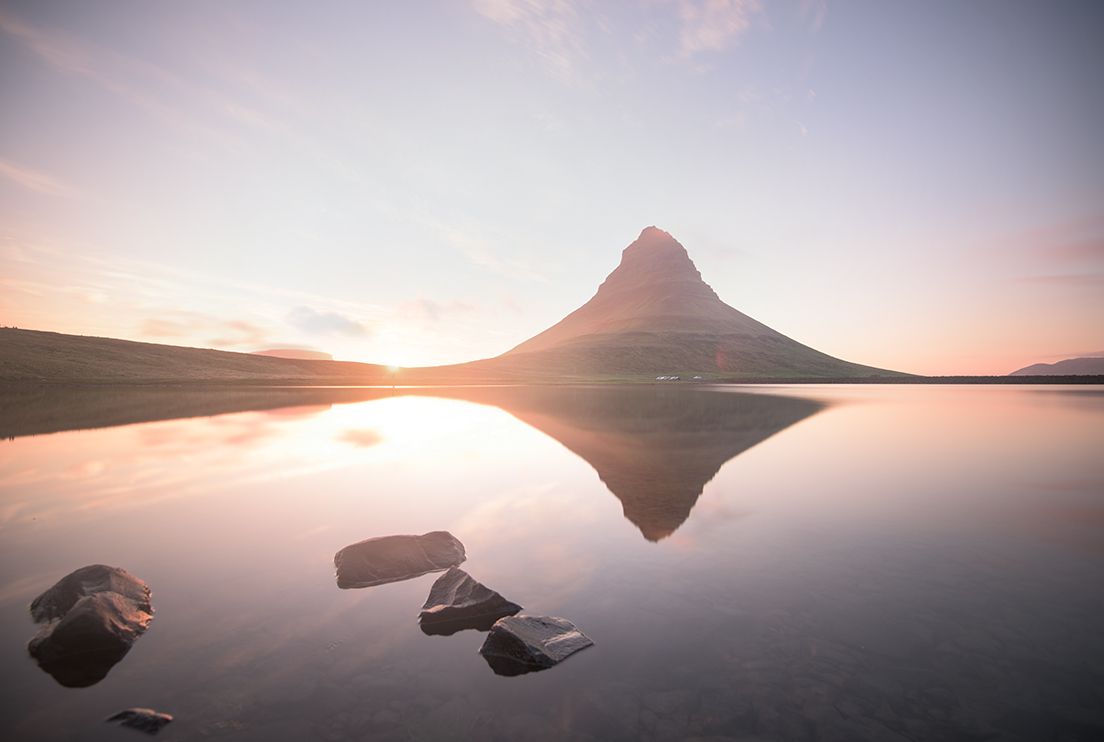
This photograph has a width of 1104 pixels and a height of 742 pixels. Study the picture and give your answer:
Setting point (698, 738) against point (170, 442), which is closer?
point (698, 738)

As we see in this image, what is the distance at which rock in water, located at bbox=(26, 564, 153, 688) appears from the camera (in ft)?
23.7

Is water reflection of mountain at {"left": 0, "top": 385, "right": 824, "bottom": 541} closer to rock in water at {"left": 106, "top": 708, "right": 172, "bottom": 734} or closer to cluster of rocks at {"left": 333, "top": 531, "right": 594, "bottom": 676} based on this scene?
cluster of rocks at {"left": 333, "top": 531, "right": 594, "bottom": 676}

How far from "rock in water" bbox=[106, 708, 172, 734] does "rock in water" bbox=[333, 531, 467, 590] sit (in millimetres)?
4160

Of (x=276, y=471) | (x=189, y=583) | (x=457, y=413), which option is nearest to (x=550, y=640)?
(x=189, y=583)

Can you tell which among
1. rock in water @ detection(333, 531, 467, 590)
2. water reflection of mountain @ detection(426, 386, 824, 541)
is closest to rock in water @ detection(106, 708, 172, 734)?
rock in water @ detection(333, 531, 467, 590)

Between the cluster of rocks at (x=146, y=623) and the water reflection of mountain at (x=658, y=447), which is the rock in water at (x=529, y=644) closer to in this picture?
the cluster of rocks at (x=146, y=623)

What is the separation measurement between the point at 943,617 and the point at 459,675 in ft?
27.5

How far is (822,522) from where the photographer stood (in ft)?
48.6

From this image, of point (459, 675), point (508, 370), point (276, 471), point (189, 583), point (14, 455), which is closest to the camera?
point (459, 675)

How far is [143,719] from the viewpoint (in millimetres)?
6066

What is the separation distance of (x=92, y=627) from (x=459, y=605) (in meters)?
5.56

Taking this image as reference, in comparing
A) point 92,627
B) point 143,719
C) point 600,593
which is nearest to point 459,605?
point 600,593

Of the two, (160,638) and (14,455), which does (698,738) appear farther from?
(14,455)

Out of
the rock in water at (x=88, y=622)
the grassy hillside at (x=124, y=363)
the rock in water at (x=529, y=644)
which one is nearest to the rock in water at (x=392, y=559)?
the rock in water at (x=88, y=622)
